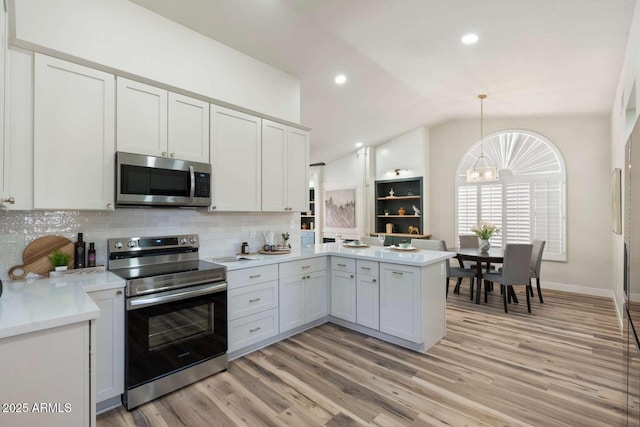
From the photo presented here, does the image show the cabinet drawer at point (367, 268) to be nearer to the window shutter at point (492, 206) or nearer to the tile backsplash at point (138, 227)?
the tile backsplash at point (138, 227)

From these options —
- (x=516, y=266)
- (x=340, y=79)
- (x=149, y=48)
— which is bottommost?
(x=516, y=266)

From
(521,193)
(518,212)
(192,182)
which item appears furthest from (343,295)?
(521,193)

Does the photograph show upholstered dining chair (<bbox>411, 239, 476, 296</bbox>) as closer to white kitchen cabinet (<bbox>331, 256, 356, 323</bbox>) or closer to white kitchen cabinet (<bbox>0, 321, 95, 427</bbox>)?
white kitchen cabinet (<bbox>331, 256, 356, 323</bbox>)

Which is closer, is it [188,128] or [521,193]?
[188,128]

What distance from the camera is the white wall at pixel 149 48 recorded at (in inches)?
89.8

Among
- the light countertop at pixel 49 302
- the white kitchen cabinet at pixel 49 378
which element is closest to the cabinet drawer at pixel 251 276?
the light countertop at pixel 49 302

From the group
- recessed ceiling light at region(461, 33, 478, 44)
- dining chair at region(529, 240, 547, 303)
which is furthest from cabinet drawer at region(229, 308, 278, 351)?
dining chair at region(529, 240, 547, 303)

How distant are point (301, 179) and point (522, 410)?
9.71 feet

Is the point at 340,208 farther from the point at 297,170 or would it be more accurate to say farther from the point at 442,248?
the point at 297,170

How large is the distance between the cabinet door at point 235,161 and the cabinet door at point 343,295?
3.96ft

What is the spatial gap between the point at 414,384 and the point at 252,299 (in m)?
1.55

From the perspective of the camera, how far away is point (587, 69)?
3.58m

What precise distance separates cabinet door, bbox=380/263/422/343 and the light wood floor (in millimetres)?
200

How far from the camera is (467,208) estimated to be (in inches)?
253
